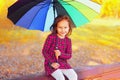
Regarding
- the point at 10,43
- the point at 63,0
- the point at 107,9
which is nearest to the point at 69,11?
the point at 63,0

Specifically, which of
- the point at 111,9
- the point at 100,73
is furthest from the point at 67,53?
the point at 111,9

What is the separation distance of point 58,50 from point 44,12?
352 mm

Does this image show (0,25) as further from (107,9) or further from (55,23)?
(107,9)

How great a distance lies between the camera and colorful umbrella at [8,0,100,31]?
3037 mm

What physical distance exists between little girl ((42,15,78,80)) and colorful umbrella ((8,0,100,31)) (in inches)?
4.4

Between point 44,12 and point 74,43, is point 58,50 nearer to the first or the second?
point 44,12

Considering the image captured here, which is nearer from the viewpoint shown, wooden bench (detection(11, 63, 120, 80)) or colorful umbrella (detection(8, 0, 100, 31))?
colorful umbrella (detection(8, 0, 100, 31))

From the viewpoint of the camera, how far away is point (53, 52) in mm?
3092

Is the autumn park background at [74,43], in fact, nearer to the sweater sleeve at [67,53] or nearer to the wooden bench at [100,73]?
the wooden bench at [100,73]

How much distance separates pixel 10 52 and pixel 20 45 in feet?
0.45

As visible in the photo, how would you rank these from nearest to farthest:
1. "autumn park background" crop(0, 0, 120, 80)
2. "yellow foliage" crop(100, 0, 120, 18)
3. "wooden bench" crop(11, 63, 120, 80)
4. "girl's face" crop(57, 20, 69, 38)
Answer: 1. "girl's face" crop(57, 20, 69, 38)
2. "wooden bench" crop(11, 63, 120, 80)
3. "autumn park background" crop(0, 0, 120, 80)
4. "yellow foliage" crop(100, 0, 120, 18)

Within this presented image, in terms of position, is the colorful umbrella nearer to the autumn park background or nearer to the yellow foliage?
the autumn park background

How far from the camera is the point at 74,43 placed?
169 inches

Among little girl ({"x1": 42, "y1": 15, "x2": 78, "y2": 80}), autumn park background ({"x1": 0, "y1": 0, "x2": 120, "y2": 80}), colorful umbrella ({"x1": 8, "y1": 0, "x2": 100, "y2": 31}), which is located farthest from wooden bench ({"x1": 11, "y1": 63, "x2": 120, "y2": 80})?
autumn park background ({"x1": 0, "y1": 0, "x2": 120, "y2": 80})
